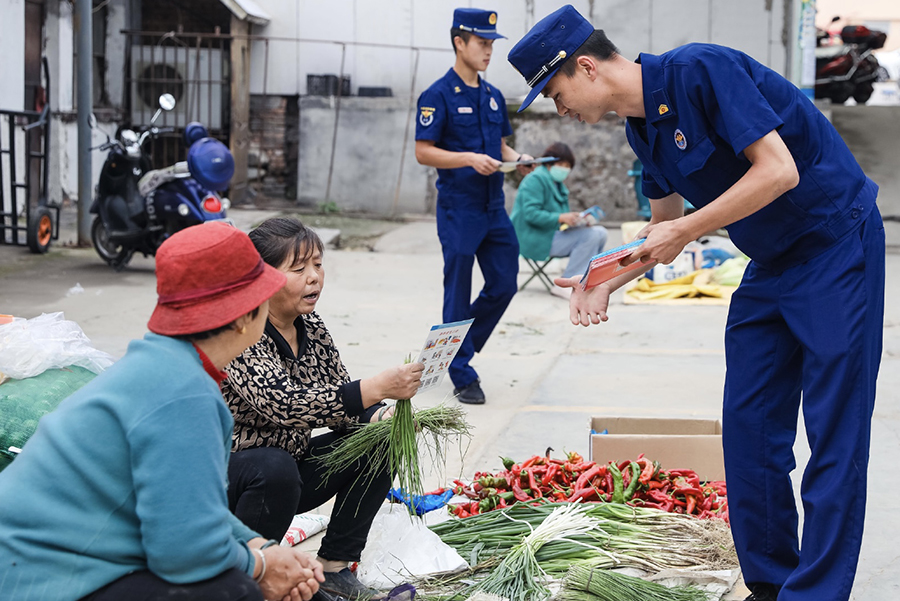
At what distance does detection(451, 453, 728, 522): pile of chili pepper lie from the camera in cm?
348

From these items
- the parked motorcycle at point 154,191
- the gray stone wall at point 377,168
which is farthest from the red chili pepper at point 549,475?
the gray stone wall at point 377,168

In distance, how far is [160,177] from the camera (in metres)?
8.52

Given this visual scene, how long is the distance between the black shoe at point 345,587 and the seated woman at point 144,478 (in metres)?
1.02

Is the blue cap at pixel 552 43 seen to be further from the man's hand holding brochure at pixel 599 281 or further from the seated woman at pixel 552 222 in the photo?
the seated woman at pixel 552 222

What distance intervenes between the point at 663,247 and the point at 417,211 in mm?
11851

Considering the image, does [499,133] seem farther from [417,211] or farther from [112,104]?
[112,104]

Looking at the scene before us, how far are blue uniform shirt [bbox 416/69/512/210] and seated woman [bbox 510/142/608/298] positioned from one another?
3.17 meters

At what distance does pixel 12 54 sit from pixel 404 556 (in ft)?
29.1

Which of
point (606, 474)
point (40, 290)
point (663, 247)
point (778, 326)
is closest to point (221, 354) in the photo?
point (663, 247)

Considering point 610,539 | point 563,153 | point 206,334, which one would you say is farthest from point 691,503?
point 563,153

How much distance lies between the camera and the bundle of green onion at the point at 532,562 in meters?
2.84

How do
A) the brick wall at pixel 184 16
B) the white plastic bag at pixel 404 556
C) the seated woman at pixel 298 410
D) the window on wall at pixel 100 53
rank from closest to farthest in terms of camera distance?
1. the seated woman at pixel 298 410
2. the white plastic bag at pixel 404 556
3. the window on wall at pixel 100 53
4. the brick wall at pixel 184 16

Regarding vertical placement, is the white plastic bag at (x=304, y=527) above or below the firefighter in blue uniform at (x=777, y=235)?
below

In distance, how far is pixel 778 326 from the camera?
2.77 metres
